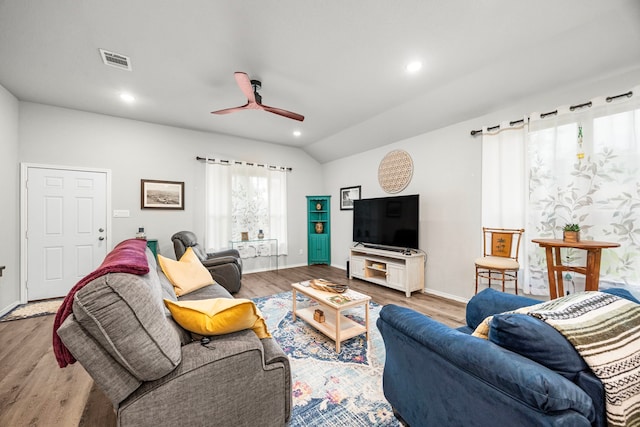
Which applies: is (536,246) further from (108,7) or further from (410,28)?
(108,7)

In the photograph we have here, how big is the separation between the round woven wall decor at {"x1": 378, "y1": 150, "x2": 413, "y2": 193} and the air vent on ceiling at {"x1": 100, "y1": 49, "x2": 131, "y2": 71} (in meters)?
3.81

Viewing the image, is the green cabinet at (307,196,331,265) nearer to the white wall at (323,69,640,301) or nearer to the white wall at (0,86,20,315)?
the white wall at (323,69,640,301)

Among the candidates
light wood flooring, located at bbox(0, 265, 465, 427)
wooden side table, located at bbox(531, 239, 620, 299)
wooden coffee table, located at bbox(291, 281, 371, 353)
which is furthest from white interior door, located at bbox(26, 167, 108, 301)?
wooden side table, located at bbox(531, 239, 620, 299)

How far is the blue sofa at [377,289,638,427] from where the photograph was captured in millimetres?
747

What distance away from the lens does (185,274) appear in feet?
8.65

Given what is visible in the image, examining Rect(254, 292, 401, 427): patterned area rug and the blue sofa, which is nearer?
the blue sofa

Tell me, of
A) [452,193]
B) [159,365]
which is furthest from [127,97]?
[452,193]

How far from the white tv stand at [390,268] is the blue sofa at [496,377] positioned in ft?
8.11

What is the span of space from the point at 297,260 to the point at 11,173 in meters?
4.58

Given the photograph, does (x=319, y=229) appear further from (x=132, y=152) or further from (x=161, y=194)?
(x=132, y=152)

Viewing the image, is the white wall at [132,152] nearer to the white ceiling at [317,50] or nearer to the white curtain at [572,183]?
the white ceiling at [317,50]

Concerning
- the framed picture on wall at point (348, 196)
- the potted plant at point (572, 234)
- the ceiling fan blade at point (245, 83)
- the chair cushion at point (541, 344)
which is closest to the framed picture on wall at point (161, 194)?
the ceiling fan blade at point (245, 83)

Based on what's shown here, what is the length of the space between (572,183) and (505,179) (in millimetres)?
605

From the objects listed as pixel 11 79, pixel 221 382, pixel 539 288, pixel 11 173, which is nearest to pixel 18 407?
pixel 221 382
